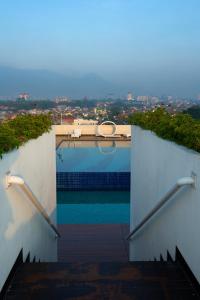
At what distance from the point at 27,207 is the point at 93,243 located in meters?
4.44

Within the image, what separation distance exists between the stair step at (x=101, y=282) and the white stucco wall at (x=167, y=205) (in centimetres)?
27

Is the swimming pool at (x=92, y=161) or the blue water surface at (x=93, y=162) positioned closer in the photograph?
the swimming pool at (x=92, y=161)

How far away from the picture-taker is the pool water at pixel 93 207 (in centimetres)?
1066

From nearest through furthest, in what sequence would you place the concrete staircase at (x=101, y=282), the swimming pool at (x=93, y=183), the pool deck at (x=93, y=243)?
the concrete staircase at (x=101, y=282) → the pool deck at (x=93, y=243) → the swimming pool at (x=93, y=183)

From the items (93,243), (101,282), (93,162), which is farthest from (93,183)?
(101,282)

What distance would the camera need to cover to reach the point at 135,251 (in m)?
6.87

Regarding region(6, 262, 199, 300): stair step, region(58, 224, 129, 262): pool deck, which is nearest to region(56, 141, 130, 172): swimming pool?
region(58, 224, 129, 262): pool deck

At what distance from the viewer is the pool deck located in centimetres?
772

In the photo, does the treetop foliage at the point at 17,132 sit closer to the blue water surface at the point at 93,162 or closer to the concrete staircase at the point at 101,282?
the concrete staircase at the point at 101,282

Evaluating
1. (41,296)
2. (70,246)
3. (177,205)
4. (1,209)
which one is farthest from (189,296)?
(70,246)

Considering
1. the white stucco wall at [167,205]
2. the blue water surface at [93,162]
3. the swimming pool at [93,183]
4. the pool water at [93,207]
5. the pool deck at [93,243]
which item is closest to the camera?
the white stucco wall at [167,205]

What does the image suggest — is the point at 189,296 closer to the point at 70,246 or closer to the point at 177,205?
the point at 177,205

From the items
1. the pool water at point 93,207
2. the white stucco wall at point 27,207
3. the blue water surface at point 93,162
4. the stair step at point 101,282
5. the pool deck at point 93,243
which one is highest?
the white stucco wall at point 27,207

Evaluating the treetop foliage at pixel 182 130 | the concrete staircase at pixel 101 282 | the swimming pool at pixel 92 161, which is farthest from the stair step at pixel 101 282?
the swimming pool at pixel 92 161
